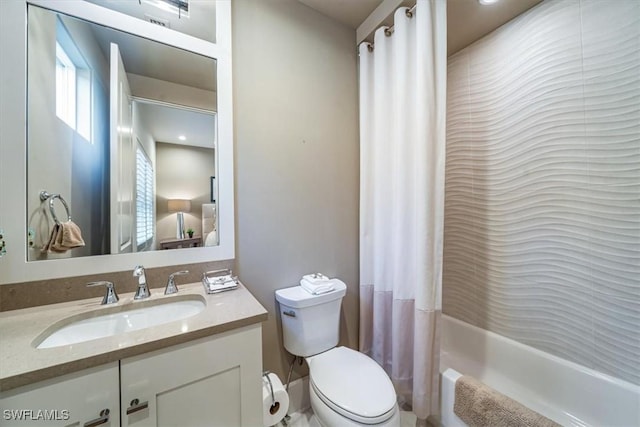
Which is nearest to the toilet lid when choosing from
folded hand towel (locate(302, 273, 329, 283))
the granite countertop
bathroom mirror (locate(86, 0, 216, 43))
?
folded hand towel (locate(302, 273, 329, 283))

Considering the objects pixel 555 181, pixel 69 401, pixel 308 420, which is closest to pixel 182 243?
pixel 69 401

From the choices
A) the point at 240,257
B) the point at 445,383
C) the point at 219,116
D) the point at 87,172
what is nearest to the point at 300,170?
the point at 219,116

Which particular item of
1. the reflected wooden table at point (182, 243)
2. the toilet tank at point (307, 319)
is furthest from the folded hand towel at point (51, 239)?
the toilet tank at point (307, 319)

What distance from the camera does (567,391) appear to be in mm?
1267

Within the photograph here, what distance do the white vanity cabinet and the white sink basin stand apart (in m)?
0.24

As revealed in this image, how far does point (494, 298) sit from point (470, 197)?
73 cm

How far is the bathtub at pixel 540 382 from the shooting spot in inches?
44.4

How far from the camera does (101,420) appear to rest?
627mm

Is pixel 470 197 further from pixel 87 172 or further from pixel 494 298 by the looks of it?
pixel 87 172

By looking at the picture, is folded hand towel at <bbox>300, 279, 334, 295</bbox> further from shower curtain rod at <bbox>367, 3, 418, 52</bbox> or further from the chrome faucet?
shower curtain rod at <bbox>367, 3, 418, 52</bbox>

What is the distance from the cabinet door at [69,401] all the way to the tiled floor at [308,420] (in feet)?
3.58

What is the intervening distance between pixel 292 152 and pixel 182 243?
2.64 feet
